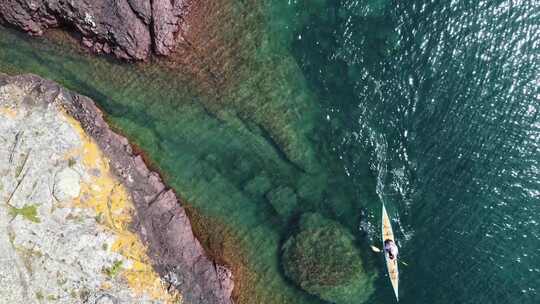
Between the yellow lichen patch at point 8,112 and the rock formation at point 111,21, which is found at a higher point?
the rock formation at point 111,21

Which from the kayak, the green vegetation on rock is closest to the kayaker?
the kayak

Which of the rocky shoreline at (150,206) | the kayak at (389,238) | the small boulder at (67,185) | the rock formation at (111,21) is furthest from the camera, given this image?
the kayak at (389,238)

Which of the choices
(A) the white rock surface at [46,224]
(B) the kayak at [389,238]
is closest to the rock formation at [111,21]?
(A) the white rock surface at [46,224]

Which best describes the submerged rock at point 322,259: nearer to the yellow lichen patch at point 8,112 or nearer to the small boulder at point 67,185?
the small boulder at point 67,185

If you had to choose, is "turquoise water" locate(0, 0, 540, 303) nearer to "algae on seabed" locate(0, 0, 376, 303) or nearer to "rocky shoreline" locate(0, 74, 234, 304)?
"algae on seabed" locate(0, 0, 376, 303)

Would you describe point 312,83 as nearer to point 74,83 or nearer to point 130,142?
point 130,142

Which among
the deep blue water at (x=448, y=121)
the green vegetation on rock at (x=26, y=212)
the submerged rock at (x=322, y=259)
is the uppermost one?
the deep blue water at (x=448, y=121)
